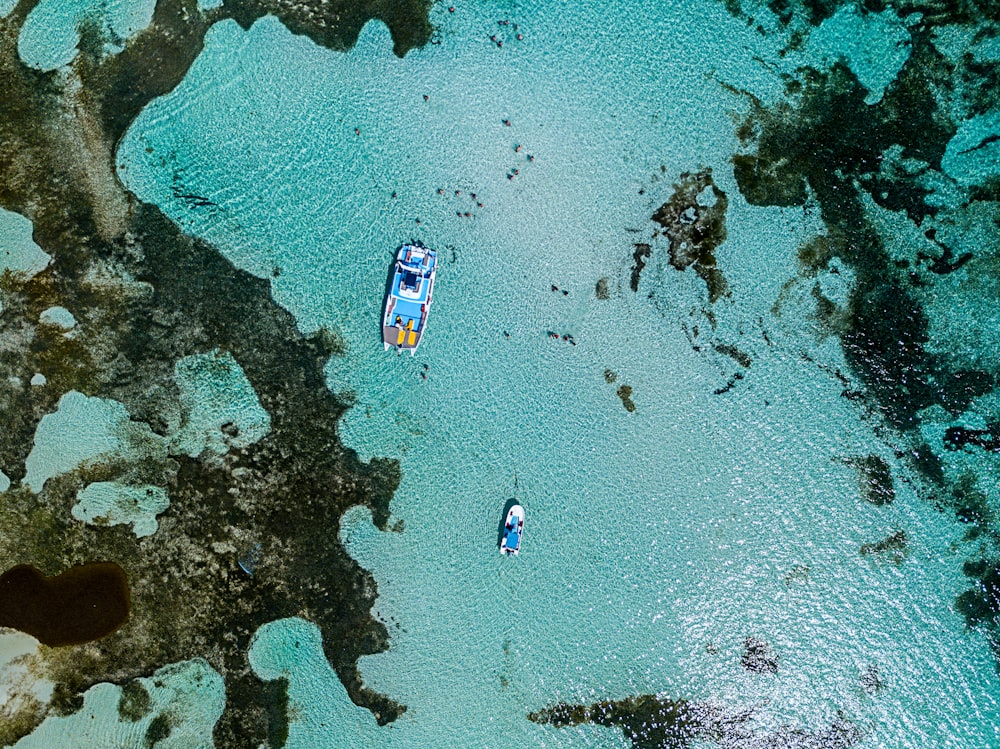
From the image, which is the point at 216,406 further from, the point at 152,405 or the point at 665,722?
the point at 665,722

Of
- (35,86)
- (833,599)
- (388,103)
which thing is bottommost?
(833,599)

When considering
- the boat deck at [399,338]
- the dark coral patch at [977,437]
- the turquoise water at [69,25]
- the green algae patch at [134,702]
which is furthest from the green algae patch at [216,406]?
the dark coral patch at [977,437]

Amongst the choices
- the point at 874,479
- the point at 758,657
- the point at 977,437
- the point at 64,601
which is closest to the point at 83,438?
the point at 64,601

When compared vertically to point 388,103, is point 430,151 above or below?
below

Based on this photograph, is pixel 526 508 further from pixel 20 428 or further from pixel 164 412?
pixel 20 428

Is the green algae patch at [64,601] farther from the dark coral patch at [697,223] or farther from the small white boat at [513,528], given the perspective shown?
the dark coral patch at [697,223]

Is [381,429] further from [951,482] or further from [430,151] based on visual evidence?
[951,482]

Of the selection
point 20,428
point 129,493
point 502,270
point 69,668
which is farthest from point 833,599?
point 20,428
